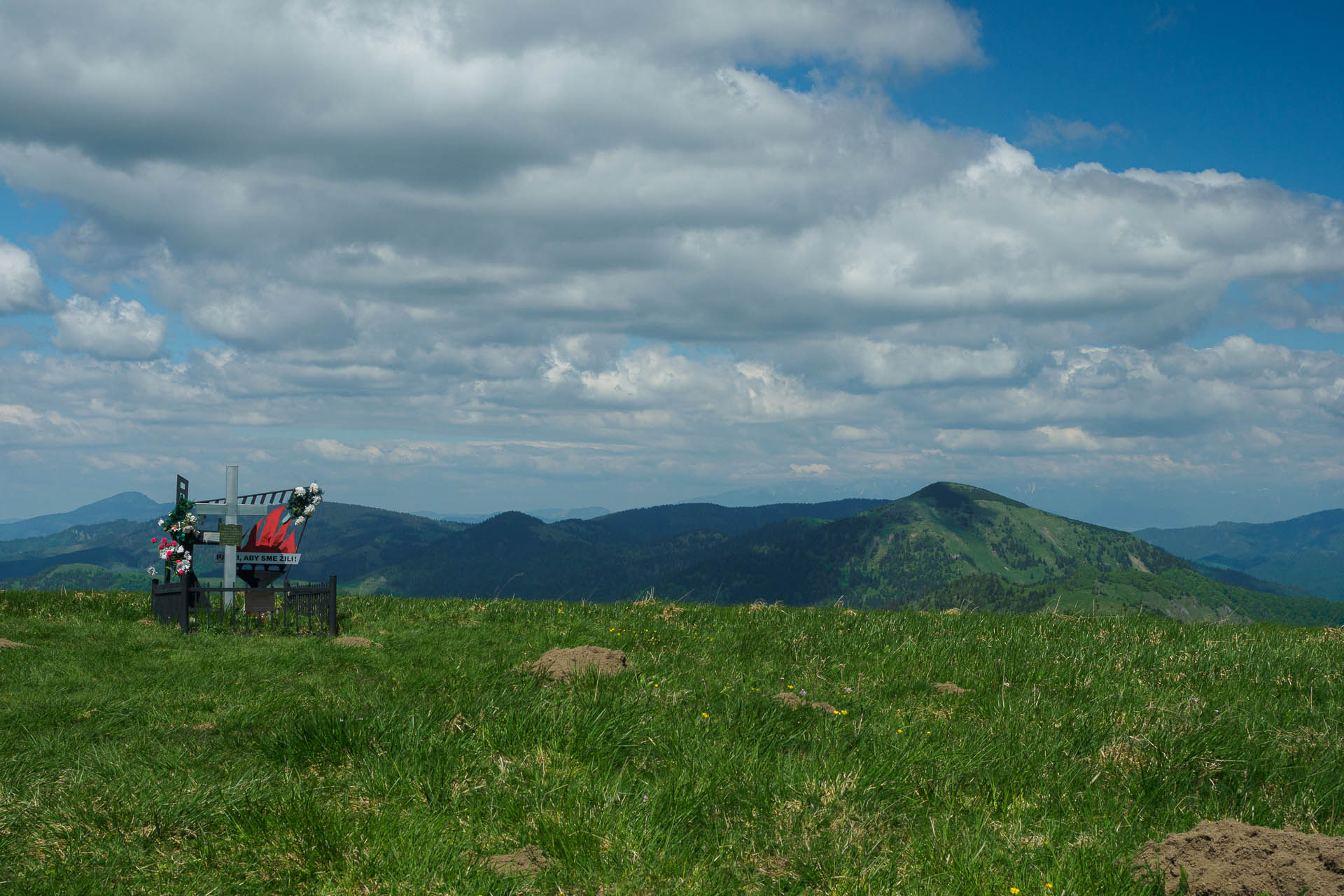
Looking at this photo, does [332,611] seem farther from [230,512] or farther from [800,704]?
[800,704]

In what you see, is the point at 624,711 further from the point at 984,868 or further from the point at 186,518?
the point at 186,518

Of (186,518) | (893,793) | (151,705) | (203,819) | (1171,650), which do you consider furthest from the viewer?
(186,518)

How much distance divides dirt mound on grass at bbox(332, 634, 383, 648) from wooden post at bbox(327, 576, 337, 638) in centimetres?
95

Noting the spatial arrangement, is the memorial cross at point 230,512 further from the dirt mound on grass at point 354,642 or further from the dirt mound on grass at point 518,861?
the dirt mound on grass at point 518,861

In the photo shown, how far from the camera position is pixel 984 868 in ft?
16.3

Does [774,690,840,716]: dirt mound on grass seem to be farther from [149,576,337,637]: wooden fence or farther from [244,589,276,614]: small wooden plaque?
[244,589,276,614]: small wooden plaque

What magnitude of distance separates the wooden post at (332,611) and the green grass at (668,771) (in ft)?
14.0

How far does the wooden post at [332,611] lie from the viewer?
53.0 feet

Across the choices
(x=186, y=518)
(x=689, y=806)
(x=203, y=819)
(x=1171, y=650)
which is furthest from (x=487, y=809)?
(x=186, y=518)

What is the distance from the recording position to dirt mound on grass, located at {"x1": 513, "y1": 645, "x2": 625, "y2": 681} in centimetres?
986

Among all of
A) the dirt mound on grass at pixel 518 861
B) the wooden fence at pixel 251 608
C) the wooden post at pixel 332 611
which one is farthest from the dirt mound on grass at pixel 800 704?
the wooden fence at pixel 251 608

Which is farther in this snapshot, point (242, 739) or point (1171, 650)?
point (1171, 650)

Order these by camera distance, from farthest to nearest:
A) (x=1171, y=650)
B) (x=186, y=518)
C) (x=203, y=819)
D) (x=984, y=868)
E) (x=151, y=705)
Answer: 1. (x=186, y=518)
2. (x=1171, y=650)
3. (x=151, y=705)
4. (x=203, y=819)
5. (x=984, y=868)

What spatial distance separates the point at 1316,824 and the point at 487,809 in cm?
591
